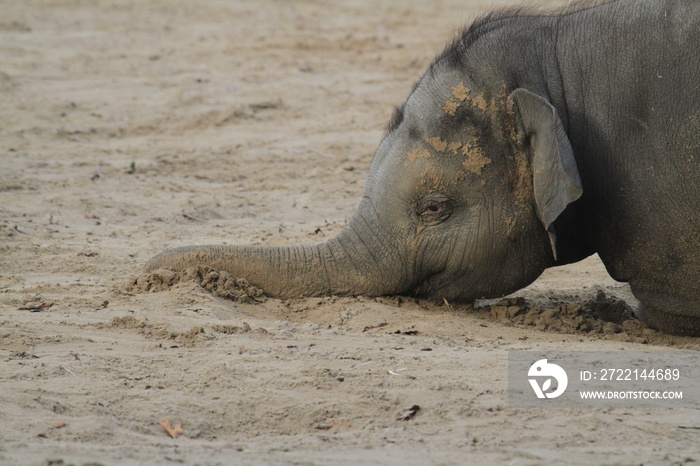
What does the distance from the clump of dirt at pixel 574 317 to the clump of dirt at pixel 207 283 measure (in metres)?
1.38

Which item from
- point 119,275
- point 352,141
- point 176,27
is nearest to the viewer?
point 119,275

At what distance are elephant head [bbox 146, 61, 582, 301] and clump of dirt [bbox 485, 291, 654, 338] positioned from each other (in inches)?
8.0

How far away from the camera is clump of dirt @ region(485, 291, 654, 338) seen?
520 cm

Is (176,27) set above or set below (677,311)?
above

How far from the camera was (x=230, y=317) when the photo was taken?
16.5 feet

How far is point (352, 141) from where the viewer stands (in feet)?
32.7

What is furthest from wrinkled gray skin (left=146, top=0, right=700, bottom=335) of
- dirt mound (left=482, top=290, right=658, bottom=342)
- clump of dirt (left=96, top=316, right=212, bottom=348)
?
clump of dirt (left=96, top=316, right=212, bottom=348)

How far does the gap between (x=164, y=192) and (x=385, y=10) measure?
9136 millimetres

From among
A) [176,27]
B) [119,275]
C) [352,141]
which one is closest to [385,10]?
[176,27]

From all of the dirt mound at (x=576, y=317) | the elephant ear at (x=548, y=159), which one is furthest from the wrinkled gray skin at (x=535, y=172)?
the dirt mound at (x=576, y=317)

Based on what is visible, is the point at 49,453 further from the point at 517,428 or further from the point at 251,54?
the point at 251,54

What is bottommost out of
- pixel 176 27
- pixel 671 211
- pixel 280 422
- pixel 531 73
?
pixel 280 422

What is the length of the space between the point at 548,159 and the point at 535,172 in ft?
0.33

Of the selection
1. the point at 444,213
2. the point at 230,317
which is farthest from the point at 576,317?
the point at 230,317
